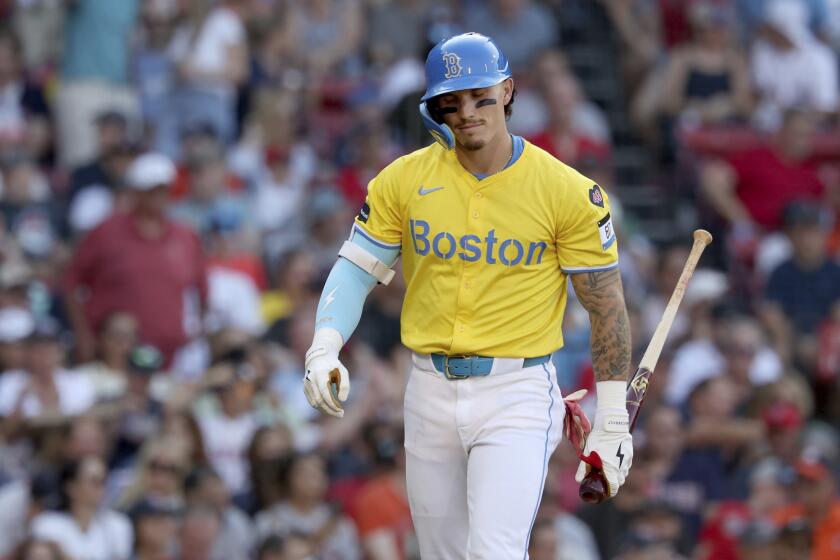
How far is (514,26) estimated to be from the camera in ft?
48.2

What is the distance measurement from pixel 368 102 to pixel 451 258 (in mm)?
7408

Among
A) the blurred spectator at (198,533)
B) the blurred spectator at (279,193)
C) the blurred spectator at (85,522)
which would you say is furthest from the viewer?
the blurred spectator at (279,193)

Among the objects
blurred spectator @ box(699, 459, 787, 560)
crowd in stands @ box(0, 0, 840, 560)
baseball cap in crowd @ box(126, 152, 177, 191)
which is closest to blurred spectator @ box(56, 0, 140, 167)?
crowd in stands @ box(0, 0, 840, 560)

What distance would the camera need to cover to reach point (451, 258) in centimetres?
665

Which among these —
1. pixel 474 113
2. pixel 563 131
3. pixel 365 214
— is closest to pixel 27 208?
pixel 563 131

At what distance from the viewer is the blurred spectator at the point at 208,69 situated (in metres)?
13.4

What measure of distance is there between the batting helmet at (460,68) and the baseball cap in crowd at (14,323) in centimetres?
479

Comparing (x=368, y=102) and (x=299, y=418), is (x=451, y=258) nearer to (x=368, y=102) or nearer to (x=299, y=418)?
(x=299, y=418)

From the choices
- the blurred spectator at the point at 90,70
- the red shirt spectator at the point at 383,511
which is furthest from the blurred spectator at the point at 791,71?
the red shirt spectator at the point at 383,511

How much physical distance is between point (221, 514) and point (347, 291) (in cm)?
331

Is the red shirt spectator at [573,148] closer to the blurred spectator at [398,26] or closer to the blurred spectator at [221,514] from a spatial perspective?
the blurred spectator at [398,26]

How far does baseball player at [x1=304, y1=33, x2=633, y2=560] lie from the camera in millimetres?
6539

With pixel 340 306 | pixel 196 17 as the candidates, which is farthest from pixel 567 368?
pixel 340 306

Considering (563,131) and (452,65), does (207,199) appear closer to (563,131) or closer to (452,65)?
(563,131)
